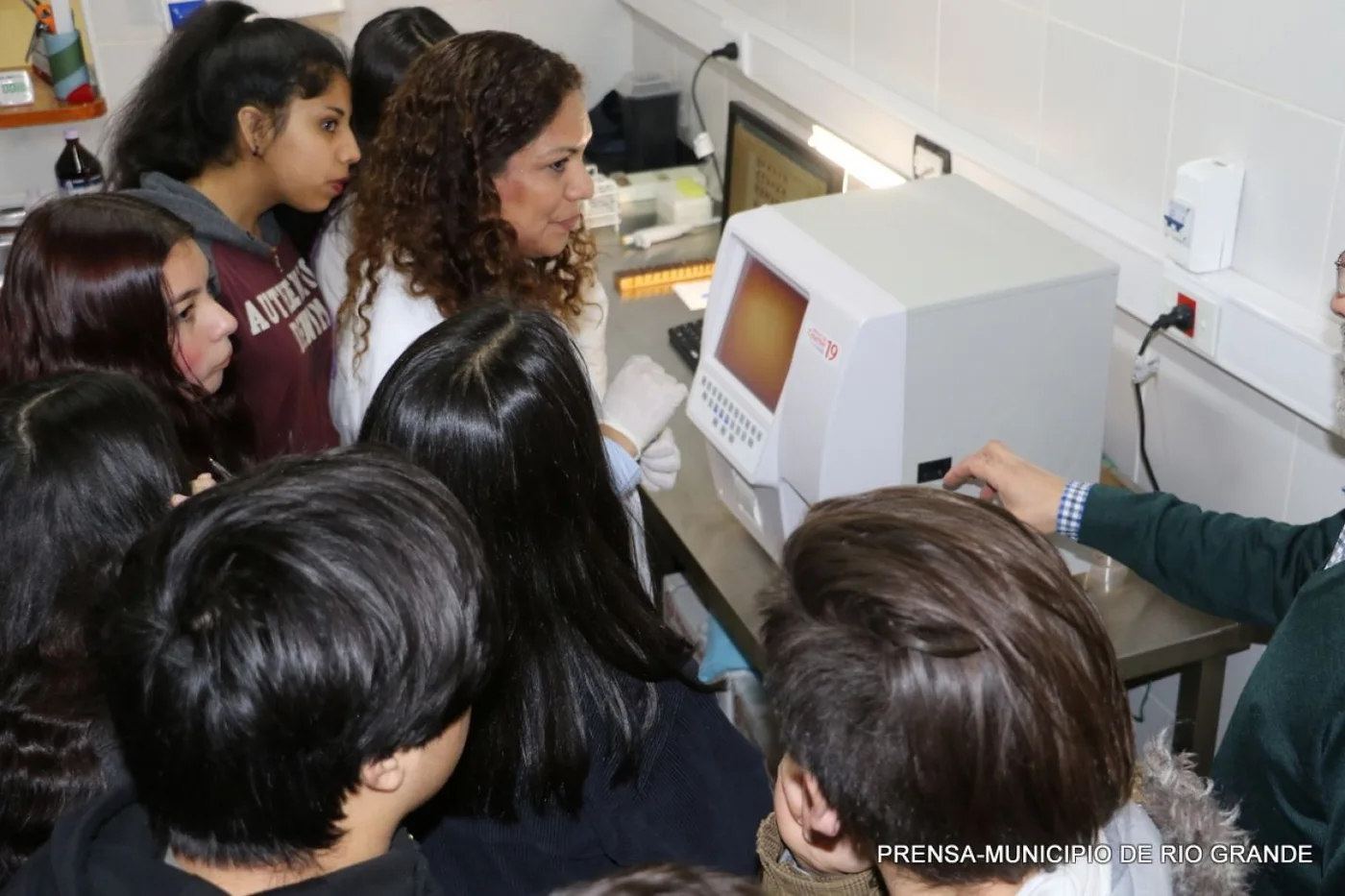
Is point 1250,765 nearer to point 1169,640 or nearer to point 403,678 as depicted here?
point 1169,640

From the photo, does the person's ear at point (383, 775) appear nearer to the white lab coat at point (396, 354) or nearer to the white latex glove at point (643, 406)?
the white lab coat at point (396, 354)

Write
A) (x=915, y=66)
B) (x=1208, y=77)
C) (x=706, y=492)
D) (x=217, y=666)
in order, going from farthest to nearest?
(x=915, y=66), (x=706, y=492), (x=1208, y=77), (x=217, y=666)

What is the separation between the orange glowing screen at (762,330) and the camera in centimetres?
165

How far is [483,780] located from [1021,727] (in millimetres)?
519

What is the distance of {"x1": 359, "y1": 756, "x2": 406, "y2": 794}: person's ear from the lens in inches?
34.3

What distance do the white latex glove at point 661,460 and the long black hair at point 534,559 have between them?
0.60m

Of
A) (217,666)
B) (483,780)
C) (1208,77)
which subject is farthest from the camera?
(1208,77)

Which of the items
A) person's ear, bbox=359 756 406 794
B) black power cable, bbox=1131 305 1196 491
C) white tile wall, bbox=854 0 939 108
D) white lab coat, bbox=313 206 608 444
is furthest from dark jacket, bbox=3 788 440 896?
white tile wall, bbox=854 0 939 108

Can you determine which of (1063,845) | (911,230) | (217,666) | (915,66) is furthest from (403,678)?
(915,66)

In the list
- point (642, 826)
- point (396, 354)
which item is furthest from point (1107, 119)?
point (642, 826)

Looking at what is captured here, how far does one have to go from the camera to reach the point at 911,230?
170 cm

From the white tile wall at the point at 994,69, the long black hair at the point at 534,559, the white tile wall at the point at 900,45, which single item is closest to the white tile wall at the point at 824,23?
the white tile wall at the point at 900,45

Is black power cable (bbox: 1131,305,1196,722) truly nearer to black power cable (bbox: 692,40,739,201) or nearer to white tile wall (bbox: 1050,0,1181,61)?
white tile wall (bbox: 1050,0,1181,61)

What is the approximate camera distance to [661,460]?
1839mm
